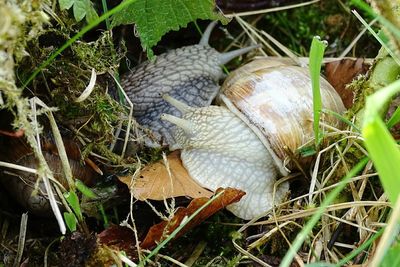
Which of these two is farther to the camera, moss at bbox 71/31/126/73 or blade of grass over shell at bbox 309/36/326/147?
moss at bbox 71/31/126/73

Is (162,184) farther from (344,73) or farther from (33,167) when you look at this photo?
(344,73)

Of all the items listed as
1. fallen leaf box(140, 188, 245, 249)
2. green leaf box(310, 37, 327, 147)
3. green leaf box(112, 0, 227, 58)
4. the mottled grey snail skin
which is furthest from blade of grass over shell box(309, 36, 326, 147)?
the mottled grey snail skin

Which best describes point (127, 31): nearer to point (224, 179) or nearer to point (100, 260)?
point (224, 179)

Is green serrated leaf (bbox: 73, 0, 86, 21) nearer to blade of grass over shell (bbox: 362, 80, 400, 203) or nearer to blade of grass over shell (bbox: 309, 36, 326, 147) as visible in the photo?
blade of grass over shell (bbox: 309, 36, 326, 147)

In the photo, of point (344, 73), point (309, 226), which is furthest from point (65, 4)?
point (344, 73)

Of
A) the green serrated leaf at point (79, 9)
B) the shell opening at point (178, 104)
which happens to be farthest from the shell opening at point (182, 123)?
the green serrated leaf at point (79, 9)

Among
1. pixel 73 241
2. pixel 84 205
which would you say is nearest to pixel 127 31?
pixel 84 205
